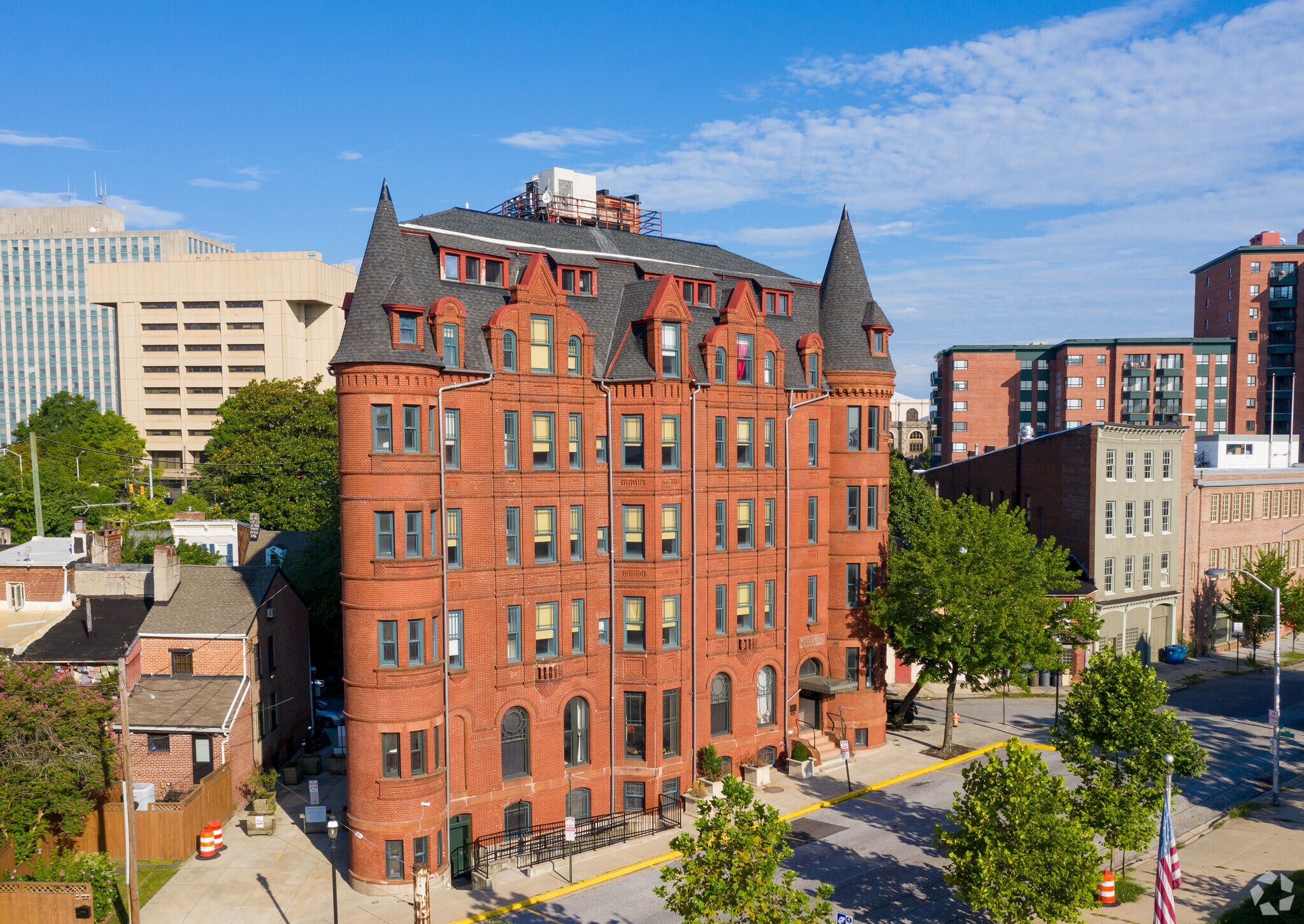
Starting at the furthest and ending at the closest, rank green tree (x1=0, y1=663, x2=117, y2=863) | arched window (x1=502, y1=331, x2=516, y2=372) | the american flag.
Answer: arched window (x1=502, y1=331, x2=516, y2=372) < green tree (x1=0, y1=663, x2=117, y2=863) < the american flag

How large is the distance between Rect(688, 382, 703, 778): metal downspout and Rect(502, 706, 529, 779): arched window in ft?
24.0

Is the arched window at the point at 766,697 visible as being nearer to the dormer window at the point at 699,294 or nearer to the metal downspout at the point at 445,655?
the metal downspout at the point at 445,655

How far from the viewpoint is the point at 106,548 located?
4728 centimetres

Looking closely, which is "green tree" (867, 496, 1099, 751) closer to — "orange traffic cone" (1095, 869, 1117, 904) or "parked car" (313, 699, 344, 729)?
"orange traffic cone" (1095, 869, 1117, 904)

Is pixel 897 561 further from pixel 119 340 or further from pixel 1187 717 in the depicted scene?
pixel 119 340

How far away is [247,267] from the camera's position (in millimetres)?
128750

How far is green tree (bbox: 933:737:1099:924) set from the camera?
24.0 m

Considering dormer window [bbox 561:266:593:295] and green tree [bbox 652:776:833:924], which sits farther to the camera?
dormer window [bbox 561:266:593:295]

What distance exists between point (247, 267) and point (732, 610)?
368 ft

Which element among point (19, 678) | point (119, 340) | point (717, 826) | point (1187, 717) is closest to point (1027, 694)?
point (1187, 717)

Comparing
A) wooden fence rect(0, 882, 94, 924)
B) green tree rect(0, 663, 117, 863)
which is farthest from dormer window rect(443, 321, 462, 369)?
wooden fence rect(0, 882, 94, 924)

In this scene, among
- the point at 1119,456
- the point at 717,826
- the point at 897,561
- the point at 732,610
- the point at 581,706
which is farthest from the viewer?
the point at 1119,456

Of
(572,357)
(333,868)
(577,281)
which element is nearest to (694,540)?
(572,357)

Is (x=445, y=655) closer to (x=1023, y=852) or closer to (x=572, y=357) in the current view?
(x=572, y=357)
